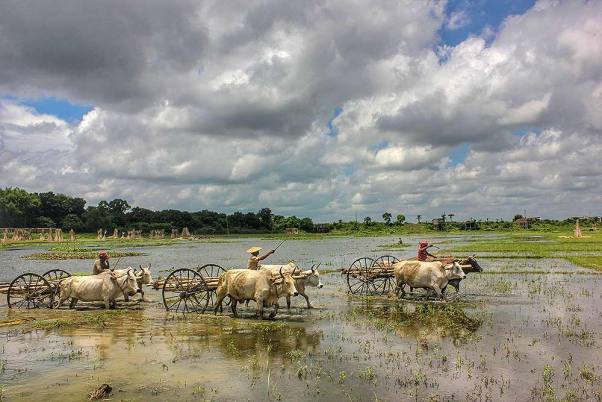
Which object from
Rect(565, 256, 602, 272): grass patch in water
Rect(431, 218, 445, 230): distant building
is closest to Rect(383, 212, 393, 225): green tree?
Rect(431, 218, 445, 230): distant building

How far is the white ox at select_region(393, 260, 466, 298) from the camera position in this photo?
805 inches

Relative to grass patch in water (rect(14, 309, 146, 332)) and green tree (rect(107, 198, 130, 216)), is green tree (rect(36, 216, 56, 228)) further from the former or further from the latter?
grass patch in water (rect(14, 309, 146, 332))

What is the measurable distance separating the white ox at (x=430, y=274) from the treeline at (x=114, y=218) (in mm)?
114131

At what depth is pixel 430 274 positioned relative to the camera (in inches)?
805

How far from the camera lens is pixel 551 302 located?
19.7m

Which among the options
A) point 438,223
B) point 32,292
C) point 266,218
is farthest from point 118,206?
point 32,292

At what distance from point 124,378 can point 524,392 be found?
8653 millimetres

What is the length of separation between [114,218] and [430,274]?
124m

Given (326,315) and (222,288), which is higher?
(222,288)

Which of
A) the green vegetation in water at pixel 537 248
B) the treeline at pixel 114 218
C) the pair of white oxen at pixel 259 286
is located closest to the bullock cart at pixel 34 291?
the pair of white oxen at pixel 259 286

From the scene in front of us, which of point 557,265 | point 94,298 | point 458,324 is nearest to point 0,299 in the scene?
point 94,298

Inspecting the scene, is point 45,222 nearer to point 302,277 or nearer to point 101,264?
point 101,264

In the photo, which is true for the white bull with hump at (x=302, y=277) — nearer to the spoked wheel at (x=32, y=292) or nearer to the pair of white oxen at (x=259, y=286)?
the pair of white oxen at (x=259, y=286)

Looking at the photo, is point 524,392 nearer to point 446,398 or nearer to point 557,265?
point 446,398
